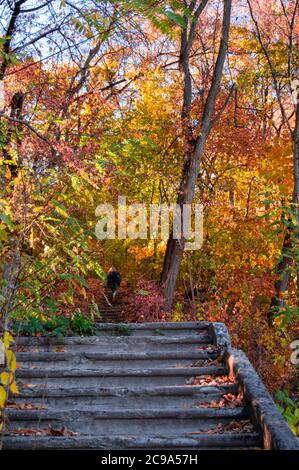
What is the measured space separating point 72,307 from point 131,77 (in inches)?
352

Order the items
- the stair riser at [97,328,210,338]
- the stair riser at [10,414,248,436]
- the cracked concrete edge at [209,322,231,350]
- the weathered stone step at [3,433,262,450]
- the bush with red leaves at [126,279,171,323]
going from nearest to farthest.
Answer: the weathered stone step at [3,433,262,450] < the stair riser at [10,414,248,436] < the cracked concrete edge at [209,322,231,350] < the stair riser at [97,328,210,338] < the bush with red leaves at [126,279,171,323]

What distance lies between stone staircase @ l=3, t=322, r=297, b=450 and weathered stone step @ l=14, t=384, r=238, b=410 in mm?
10

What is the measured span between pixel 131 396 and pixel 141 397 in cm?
11

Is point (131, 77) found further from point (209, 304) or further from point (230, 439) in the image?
point (230, 439)

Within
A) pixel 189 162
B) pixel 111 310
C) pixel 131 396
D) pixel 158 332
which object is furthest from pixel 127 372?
pixel 111 310

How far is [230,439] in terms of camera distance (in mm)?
4711

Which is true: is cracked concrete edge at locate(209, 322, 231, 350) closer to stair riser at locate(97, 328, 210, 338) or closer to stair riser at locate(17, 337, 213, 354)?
stair riser at locate(17, 337, 213, 354)

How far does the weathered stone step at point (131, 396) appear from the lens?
230 inches

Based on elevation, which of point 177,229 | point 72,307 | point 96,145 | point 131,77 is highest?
point 131,77

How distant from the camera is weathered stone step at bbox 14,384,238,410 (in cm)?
585

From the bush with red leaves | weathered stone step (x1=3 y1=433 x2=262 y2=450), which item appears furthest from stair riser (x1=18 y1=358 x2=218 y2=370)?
the bush with red leaves

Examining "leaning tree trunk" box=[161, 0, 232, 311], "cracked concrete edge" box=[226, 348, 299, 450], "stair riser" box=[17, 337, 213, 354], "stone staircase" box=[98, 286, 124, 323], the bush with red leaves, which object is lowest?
"stone staircase" box=[98, 286, 124, 323]

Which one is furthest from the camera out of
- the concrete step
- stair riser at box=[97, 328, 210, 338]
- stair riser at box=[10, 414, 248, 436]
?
stair riser at box=[97, 328, 210, 338]
